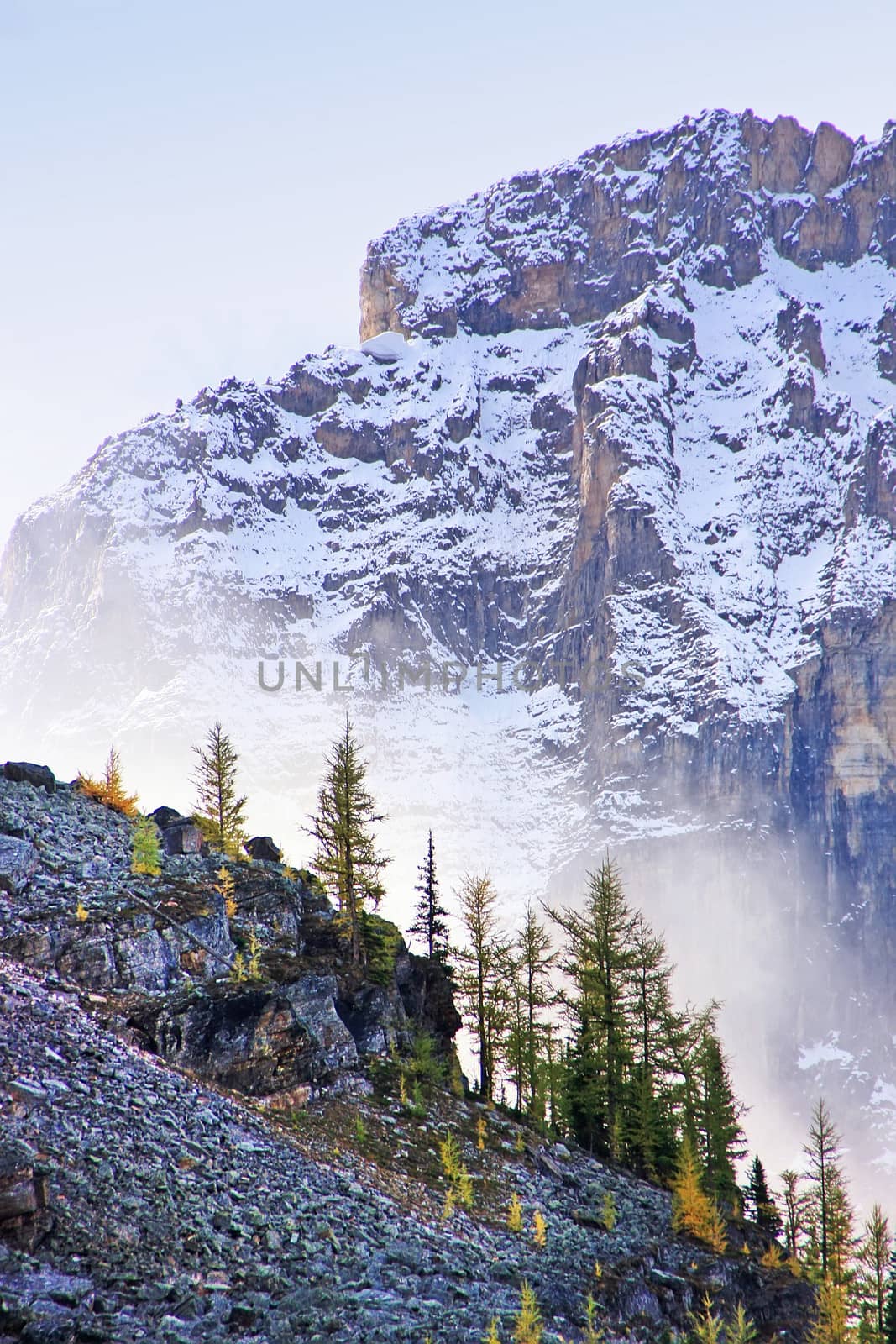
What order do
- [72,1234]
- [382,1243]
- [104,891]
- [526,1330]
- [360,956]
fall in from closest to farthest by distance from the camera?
[72,1234] → [526,1330] → [382,1243] → [104,891] → [360,956]

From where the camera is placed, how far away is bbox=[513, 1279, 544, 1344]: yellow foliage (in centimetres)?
1532

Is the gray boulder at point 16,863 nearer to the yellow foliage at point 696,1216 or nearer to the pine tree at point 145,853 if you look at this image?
the pine tree at point 145,853

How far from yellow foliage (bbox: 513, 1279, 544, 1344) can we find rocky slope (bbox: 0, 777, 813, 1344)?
38 centimetres

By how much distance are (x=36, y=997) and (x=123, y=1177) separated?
227 inches

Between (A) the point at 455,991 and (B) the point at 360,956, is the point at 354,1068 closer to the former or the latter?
(B) the point at 360,956

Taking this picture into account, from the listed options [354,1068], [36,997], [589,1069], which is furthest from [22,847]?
[589,1069]

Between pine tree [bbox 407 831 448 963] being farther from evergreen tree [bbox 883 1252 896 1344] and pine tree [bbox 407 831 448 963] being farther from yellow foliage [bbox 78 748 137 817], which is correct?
evergreen tree [bbox 883 1252 896 1344]

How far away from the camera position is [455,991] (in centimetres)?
3881

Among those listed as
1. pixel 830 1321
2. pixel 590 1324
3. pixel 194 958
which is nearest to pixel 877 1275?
pixel 830 1321

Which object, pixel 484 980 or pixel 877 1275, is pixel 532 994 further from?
pixel 877 1275

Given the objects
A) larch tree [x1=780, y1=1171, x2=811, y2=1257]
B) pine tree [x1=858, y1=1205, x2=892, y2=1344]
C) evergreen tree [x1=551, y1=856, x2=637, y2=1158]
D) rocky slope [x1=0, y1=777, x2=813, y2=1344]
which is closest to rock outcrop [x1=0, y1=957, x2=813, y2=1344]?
rocky slope [x1=0, y1=777, x2=813, y2=1344]

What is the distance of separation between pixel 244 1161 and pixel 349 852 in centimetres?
1666

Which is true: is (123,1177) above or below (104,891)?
below

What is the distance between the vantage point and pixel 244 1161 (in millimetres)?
19391
